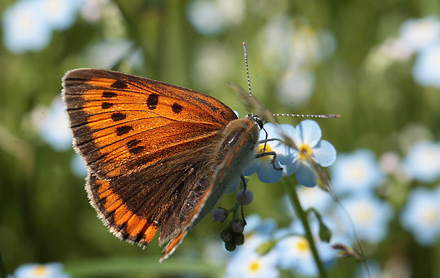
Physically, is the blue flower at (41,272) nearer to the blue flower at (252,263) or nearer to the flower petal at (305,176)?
the blue flower at (252,263)

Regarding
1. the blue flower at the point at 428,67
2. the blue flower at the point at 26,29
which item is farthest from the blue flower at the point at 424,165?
the blue flower at the point at 26,29

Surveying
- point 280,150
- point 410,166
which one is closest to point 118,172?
point 280,150

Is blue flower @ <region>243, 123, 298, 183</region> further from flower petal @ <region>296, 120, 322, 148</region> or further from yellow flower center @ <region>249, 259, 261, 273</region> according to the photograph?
yellow flower center @ <region>249, 259, 261, 273</region>

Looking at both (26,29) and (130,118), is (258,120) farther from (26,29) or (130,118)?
(26,29)

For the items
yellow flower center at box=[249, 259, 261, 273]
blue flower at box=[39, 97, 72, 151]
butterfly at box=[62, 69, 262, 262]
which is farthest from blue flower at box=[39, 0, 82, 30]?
yellow flower center at box=[249, 259, 261, 273]

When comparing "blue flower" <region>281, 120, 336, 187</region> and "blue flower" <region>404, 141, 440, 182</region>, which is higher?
"blue flower" <region>281, 120, 336, 187</region>

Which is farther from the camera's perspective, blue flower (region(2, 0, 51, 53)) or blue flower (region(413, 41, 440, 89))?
blue flower (region(2, 0, 51, 53))

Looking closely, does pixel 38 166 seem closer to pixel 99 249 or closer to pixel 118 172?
pixel 99 249
